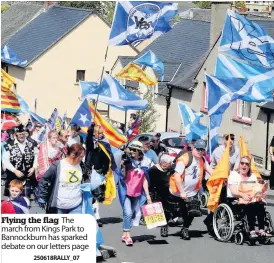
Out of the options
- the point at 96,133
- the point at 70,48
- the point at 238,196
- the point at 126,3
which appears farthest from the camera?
the point at 70,48

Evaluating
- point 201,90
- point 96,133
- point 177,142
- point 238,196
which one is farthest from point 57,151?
point 201,90

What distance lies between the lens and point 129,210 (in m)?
13.3

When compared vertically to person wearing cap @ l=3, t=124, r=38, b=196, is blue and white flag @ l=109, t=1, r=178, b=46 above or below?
above

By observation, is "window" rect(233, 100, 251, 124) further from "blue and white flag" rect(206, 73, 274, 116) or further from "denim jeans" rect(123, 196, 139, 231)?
"denim jeans" rect(123, 196, 139, 231)

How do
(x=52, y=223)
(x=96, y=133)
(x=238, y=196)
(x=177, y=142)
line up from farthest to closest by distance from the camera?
(x=177, y=142) < (x=96, y=133) < (x=238, y=196) < (x=52, y=223)

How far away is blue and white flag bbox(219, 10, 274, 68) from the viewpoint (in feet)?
55.9

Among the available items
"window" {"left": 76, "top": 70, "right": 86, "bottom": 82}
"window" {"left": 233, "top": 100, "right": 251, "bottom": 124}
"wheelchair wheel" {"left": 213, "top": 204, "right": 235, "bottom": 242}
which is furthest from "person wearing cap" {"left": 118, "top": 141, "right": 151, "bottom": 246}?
"window" {"left": 76, "top": 70, "right": 86, "bottom": 82}

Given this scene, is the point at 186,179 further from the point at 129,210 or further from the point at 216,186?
the point at 129,210

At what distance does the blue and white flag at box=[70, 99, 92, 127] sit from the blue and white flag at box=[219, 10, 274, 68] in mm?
2905

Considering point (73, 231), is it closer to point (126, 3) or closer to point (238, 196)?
point (238, 196)

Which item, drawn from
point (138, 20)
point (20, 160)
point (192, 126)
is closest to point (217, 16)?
point (192, 126)

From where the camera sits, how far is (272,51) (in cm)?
1714

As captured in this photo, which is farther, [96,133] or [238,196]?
[96,133]

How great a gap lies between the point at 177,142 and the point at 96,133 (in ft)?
30.7
